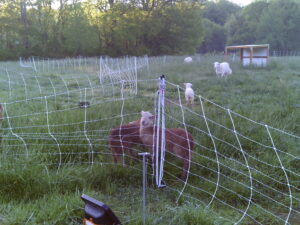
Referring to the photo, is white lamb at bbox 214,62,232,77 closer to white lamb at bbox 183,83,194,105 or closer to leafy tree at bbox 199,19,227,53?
white lamb at bbox 183,83,194,105

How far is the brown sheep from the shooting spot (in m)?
3.29

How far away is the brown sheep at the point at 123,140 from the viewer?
129 inches

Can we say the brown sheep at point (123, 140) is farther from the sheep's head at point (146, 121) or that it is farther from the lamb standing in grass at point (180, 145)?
the lamb standing in grass at point (180, 145)

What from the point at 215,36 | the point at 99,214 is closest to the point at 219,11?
the point at 215,36

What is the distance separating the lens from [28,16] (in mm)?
32406

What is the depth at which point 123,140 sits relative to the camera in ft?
11.0

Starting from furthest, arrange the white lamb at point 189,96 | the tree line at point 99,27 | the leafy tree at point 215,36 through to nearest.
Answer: the leafy tree at point 215,36 → the tree line at point 99,27 → the white lamb at point 189,96

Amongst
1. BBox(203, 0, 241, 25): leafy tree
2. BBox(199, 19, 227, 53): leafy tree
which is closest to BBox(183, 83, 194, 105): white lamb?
BBox(199, 19, 227, 53): leafy tree

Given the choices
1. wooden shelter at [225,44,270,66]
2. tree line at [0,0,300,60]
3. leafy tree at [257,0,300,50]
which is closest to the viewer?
wooden shelter at [225,44,270,66]

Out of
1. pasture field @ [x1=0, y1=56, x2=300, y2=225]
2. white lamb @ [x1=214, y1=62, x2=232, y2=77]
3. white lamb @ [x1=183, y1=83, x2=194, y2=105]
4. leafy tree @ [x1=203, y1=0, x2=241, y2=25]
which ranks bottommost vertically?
pasture field @ [x1=0, y1=56, x2=300, y2=225]

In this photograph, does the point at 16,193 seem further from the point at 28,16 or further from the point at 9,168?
Result: the point at 28,16

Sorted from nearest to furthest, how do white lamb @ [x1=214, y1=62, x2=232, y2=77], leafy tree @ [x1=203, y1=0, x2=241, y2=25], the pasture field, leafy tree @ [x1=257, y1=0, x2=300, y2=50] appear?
the pasture field → white lamb @ [x1=214, y1=62, x2=232, y2=77] → leafy tree @ [x1=257, y1=0, x2=300, y2=50] → leafy tree @ [x1=203, y1=0, x2=241, y2=25]

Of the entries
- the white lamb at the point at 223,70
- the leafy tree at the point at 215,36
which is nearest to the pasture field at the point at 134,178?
the white lamb at the point at 223,70

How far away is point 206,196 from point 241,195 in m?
0.33
